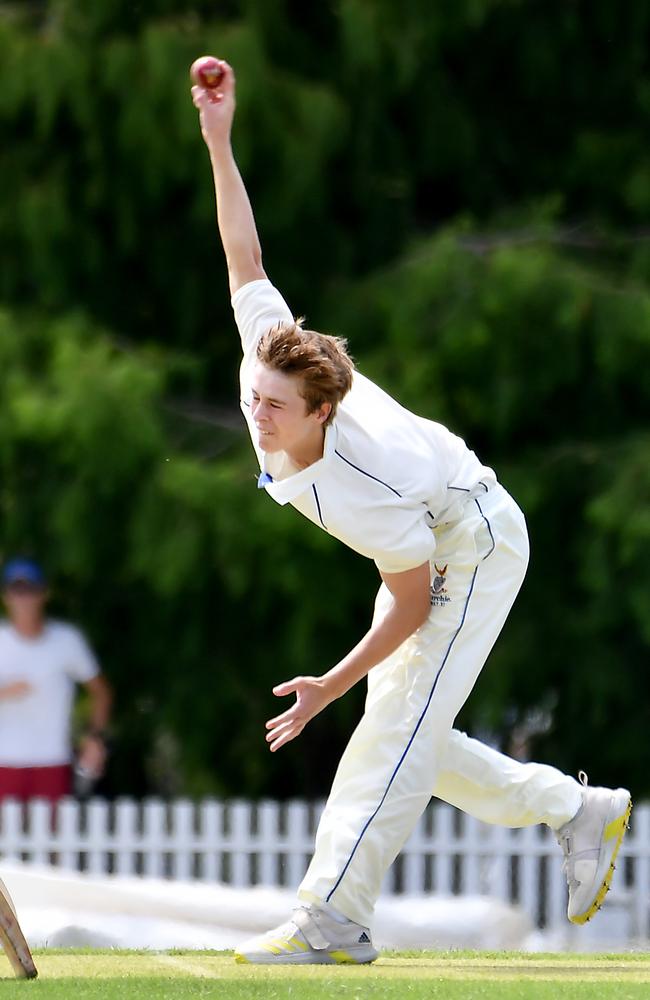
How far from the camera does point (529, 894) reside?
307 inches

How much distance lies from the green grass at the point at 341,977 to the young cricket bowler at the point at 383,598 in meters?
0.16

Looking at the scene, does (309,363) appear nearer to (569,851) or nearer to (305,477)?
(305,477)

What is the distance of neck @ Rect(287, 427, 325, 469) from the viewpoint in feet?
11.9

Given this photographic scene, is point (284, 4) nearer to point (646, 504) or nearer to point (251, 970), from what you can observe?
point (646, 504)

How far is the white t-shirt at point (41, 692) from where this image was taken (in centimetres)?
704

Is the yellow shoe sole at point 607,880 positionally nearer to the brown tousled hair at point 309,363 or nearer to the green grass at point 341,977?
the green grass at point 341,977

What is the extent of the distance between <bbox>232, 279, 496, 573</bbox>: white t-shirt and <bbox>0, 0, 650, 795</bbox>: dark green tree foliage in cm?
312

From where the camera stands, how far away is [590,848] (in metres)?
4.18

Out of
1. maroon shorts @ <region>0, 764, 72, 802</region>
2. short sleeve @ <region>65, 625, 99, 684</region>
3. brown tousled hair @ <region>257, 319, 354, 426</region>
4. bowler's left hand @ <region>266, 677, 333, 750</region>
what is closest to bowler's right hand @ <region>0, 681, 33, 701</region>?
short sleeve @ <region>65, 625, 99, 684</region>

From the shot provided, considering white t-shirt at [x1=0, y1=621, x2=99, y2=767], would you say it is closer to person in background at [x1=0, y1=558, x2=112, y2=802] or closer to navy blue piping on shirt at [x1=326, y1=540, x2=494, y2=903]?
person in background at [x1=0, y1=558, x2=112, y2=802]

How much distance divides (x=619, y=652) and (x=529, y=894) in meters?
1.20

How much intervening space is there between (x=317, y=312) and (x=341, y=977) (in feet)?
15.2

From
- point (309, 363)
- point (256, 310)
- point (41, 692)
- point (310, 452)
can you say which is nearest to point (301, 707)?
point (310, 452)

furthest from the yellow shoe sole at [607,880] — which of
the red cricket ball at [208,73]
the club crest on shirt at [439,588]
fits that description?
the red cricket ball at [208,73]
